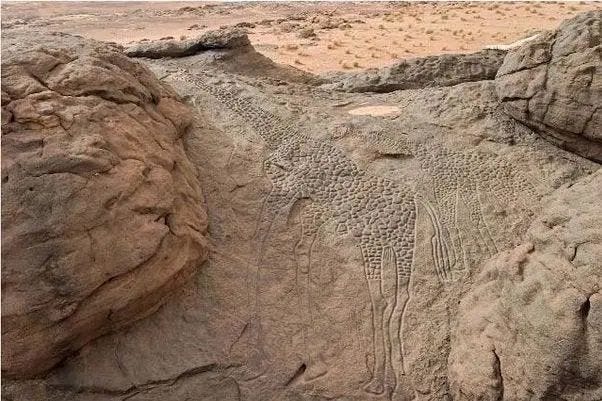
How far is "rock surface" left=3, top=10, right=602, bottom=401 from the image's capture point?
257cm

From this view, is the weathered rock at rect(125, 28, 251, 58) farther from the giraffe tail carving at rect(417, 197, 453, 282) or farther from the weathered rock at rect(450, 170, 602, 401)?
the weathered rock at rect(450, 170, 602, 401)

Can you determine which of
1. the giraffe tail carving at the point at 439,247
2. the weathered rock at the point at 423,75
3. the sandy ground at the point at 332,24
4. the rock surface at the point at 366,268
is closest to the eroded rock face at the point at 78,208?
the rock surface at the point at 366,268

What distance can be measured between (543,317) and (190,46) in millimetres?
4365

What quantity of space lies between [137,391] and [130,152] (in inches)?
44.3

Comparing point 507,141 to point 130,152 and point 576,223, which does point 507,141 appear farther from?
point 130,152

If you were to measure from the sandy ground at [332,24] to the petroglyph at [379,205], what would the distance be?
549 cm

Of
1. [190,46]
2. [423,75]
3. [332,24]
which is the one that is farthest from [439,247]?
[332,24]

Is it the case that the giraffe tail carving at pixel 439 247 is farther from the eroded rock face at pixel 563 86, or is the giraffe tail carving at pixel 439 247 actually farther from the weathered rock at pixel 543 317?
the eroded rock face at pixel 563 86

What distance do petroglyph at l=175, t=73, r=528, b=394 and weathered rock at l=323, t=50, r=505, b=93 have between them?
138 cm

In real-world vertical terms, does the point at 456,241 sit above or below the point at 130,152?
below

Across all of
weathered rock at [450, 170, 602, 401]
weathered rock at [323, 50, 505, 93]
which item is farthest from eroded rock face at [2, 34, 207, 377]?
weathered rock at [323, 50, 505, 93]

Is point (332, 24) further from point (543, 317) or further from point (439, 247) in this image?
point (543, 317)

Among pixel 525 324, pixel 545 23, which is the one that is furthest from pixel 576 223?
pixel 545 23

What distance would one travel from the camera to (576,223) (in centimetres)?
268
